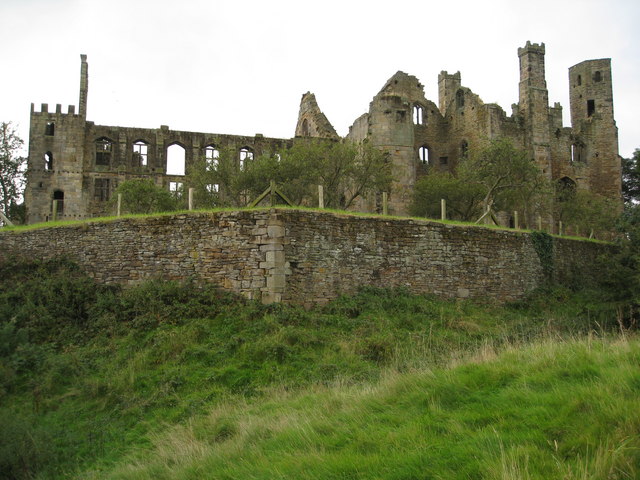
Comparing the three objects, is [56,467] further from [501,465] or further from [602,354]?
[602,354]

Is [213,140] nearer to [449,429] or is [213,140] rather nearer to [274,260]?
[274,260]

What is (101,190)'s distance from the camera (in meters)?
40.7

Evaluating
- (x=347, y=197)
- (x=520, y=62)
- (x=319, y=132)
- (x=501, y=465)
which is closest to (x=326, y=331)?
(x=501, y=465)

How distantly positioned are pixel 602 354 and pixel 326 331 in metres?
7.42

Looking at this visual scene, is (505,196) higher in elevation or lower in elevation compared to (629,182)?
lower

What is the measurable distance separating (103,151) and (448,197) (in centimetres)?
2529

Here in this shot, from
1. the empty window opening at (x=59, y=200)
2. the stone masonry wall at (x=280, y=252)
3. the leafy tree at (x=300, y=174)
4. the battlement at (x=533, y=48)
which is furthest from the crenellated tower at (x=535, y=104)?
the empty window opening at (x=59, y=200)

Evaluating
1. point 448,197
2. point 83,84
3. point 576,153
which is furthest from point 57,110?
point 576,153

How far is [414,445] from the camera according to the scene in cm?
660

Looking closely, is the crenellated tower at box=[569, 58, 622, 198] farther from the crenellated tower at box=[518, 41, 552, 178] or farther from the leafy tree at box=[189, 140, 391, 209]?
the leafy tree at box=[189, 140, 391, 209]

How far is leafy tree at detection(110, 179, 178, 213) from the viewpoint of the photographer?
2853 centimetres

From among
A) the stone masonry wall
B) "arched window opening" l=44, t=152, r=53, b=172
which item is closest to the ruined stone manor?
"arched window opening" l=44, t=152, r=53, b=172

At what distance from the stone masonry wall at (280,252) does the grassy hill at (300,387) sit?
0.58 meters

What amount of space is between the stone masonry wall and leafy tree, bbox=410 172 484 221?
36.6ft
